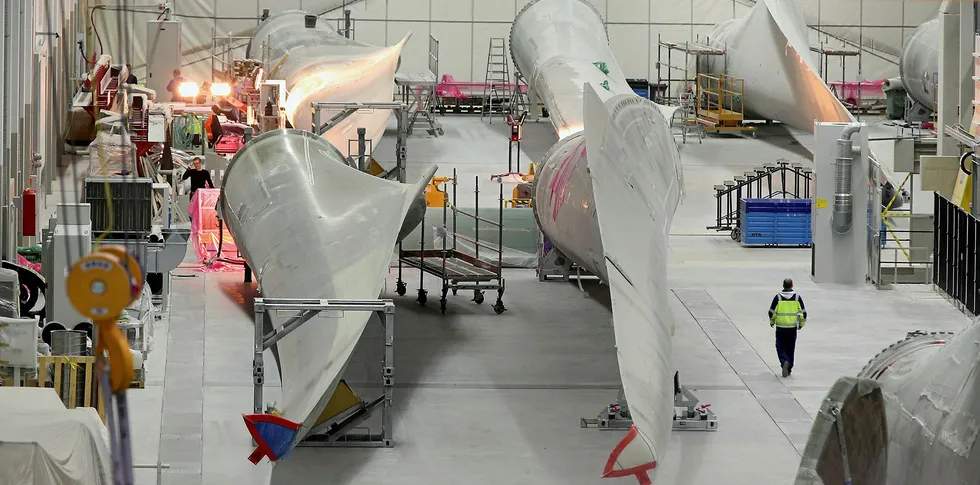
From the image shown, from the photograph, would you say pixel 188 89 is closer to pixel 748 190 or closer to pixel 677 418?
pixel 748 190

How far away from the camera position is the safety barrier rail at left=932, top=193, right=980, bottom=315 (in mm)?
23219

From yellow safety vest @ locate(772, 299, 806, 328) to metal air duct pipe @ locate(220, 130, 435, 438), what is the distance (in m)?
4.90

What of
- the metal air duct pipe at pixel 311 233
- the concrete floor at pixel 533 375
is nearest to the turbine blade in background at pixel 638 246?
the concrete floor at pixel 533 375

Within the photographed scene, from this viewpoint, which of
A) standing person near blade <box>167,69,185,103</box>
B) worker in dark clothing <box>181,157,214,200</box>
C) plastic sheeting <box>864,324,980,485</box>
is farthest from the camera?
standing person near blade <box>167,69,185,103</box>

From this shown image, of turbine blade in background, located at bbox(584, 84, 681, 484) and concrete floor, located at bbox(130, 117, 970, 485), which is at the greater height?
turbine blade in background, located at bbox(584, 84, 681, 484)

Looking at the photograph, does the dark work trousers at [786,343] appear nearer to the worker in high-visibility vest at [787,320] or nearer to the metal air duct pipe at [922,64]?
the worker in high-visibility vest at [787,320]

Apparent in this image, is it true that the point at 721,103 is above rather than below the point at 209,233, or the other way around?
above

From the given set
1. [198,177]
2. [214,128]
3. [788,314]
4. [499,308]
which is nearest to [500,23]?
[214,128]

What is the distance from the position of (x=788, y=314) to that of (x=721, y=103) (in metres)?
21.1

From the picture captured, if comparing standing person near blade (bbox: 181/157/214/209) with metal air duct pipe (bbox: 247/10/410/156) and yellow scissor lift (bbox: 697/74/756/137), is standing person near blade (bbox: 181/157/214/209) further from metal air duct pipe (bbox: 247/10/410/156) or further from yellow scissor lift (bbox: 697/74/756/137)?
yellow scissor lift (bbox: 697/74/756/137)

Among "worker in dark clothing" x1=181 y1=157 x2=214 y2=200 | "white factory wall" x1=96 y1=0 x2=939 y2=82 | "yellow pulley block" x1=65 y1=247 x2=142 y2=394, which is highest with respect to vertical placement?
"white factory wall" x1=96 y1=0 x2=939 y2=82

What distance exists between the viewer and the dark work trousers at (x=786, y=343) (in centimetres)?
1966

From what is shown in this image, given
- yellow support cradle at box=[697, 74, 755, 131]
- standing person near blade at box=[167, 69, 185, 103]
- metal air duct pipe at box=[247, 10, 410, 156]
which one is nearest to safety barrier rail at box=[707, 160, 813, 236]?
yellow support cradle at box=[697, 74, 755, 131]

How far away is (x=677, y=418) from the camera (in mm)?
17719
